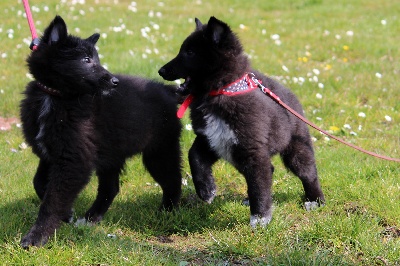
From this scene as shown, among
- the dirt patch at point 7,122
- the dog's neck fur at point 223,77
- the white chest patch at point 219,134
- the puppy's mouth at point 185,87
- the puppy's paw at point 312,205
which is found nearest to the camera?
the white chest patch at point 219,134

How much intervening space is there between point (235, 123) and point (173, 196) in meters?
1.10

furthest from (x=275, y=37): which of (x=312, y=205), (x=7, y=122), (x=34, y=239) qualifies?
(x=34, y=239)

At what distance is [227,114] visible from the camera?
432 centimetres

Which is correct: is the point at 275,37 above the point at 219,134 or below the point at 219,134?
below

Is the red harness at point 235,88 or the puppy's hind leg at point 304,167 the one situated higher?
the red harness at point 235,88

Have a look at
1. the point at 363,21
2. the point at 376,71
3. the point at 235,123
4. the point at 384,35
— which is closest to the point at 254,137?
the point at 235,123

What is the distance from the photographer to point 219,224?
15.5 ft

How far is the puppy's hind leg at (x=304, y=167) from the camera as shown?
196 inches

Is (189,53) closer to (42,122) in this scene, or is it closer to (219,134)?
(219,134)

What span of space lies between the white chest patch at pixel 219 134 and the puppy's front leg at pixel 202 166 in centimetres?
12

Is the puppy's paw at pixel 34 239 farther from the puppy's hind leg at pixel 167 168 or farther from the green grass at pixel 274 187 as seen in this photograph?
the puppy's hind leg at pixel 167 168

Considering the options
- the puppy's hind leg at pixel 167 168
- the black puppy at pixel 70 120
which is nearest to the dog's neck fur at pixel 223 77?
the black puppy at pixel 70 120

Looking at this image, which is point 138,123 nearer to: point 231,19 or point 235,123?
point 235,123

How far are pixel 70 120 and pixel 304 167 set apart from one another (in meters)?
2.06
